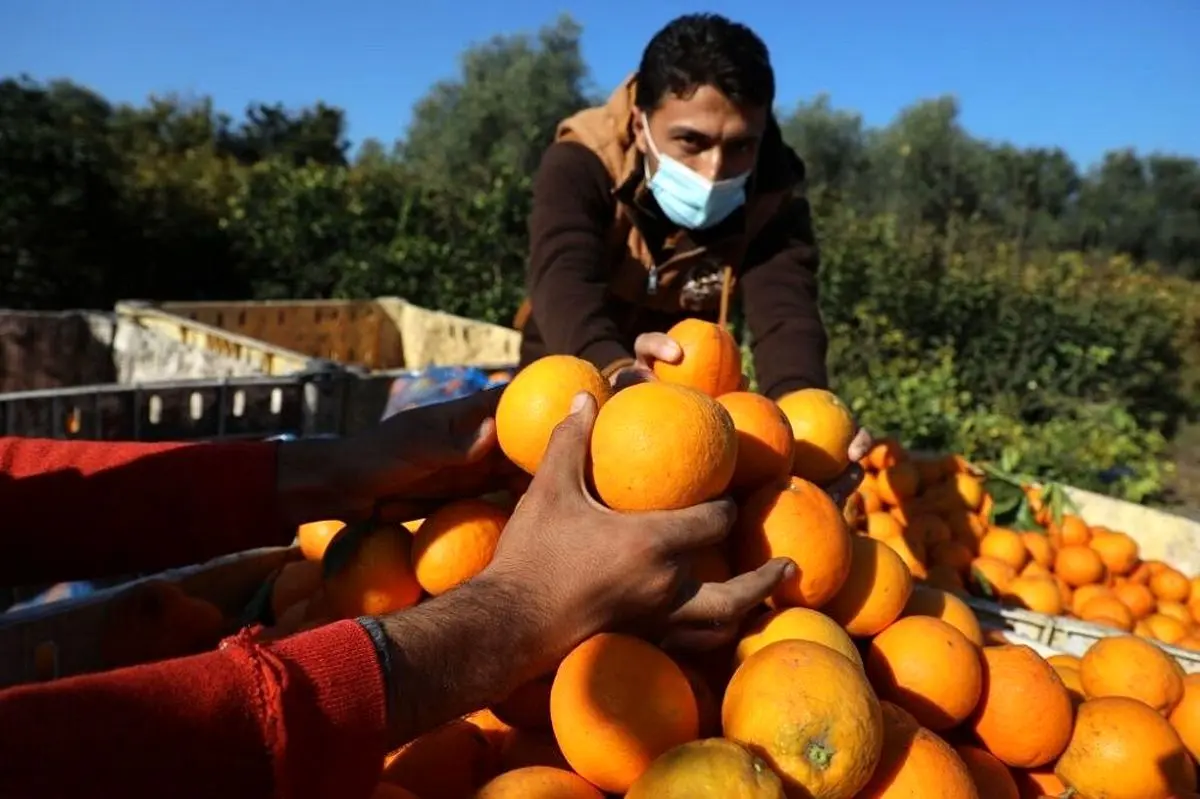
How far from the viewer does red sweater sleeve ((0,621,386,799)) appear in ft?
2.84

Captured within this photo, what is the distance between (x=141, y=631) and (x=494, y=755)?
39.7 inches

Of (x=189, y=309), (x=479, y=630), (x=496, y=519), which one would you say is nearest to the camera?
(x=479, y=630)

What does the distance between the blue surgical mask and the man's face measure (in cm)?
2

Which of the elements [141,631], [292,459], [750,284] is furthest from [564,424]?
[750,284]

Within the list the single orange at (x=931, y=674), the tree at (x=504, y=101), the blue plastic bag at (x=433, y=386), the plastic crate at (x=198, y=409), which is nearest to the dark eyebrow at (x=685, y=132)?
the blue plastic bag at (x=433, y=386)

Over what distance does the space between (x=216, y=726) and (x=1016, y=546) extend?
3.41 meters

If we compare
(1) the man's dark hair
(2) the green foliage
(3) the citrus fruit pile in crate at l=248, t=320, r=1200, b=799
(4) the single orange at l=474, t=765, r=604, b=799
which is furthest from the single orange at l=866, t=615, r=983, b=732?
(2) the green foliage

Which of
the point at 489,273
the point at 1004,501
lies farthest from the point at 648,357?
the point at 489,273

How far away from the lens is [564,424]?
4.80 feet

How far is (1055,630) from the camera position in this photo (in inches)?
105

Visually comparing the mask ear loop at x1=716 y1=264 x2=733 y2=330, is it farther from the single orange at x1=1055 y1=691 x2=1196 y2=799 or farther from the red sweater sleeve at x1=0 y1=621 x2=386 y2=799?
the red sweater sleeve at x1=0 y1=621 x2=386 y2=799

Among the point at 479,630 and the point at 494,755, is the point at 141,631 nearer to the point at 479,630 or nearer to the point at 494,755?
the point at 494,755

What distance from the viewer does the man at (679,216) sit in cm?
291

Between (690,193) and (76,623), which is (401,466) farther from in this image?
(690,193)
